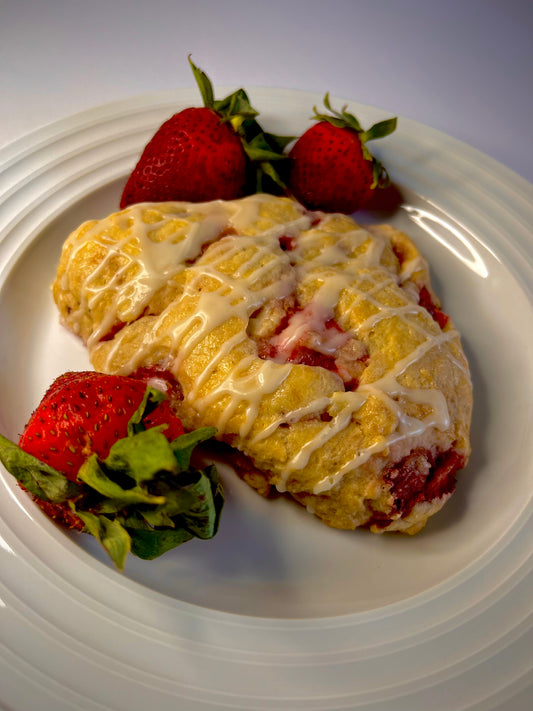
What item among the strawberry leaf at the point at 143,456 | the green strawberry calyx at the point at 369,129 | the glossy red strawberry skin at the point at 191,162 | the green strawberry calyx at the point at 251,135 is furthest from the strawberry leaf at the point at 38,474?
the green strawberry calyx at the point at 369,129

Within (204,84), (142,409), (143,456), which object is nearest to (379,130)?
(204,84)

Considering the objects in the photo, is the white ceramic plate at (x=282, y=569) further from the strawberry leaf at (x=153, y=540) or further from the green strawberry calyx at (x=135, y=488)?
the green strawberry calyx at (x=135, y=488)

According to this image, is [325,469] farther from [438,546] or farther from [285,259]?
[285,259]

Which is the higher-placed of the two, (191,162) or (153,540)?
(191,162)

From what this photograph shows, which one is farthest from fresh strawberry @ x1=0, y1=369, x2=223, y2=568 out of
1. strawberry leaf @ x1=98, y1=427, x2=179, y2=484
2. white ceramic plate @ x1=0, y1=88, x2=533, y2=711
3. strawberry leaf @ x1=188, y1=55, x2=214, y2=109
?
strawberry leaf @ x1=188, y1=55, x2=214, y2=109

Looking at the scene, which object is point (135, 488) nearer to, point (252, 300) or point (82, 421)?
point (82, 421)

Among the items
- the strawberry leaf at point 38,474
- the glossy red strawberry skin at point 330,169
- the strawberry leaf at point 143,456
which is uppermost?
the glossy red strawberry skin at point 330,169

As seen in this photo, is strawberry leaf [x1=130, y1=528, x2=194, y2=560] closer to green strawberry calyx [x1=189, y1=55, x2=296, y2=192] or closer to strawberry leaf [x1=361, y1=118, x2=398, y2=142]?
green strawberry calyx [x1=189, y1=55, x2=296, y2=192]
